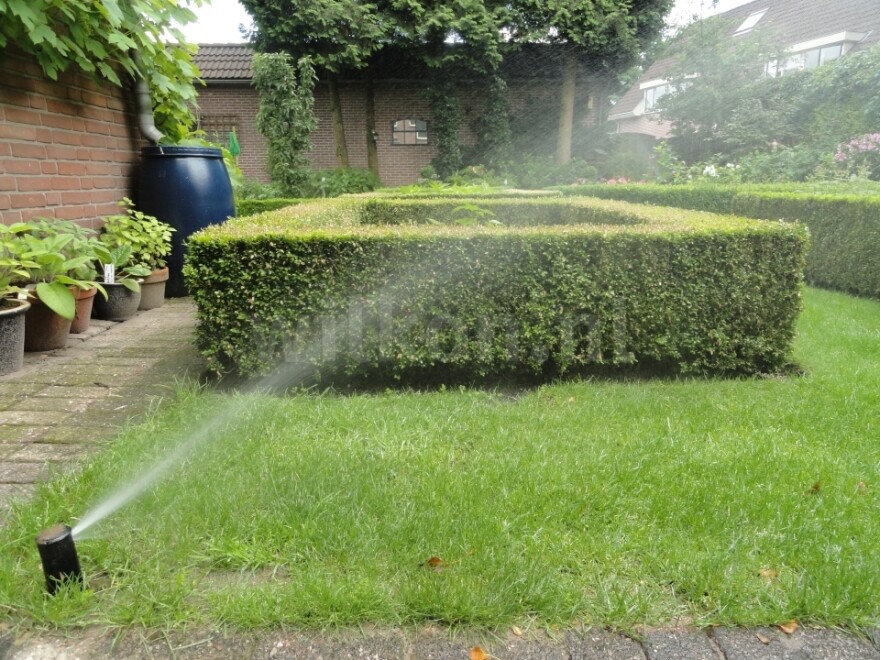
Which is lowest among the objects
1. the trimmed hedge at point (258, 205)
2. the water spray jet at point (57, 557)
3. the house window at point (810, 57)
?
the water spray jet at point (57, 557)

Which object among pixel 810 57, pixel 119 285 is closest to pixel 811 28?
pixel 810 57

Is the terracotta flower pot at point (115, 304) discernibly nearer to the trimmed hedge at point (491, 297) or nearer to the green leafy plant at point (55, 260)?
the green leafy plant at point (55, 260)

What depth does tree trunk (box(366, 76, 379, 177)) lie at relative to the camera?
59.1ft

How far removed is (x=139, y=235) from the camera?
4.89m

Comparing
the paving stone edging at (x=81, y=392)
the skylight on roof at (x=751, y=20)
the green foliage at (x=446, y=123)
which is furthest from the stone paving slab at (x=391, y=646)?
the skylight on roof at (x=751, y=20)

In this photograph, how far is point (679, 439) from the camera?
2.55 m

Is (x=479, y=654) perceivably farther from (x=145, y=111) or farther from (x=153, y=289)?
(x=145, y=111)

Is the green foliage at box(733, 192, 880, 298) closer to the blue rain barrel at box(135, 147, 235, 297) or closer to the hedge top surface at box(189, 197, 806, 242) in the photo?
the hedge top surface at box(189, 197, 806, 242)

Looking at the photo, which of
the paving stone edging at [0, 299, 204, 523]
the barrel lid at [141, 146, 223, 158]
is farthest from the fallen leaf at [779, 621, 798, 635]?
the barrel lid at [141, 146, 223, 158]

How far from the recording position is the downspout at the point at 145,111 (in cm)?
530

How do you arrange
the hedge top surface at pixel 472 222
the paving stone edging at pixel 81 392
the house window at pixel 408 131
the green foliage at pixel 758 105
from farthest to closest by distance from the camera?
the house window at pixel 408 131 → the green foliage at pixel 758 105 → the hedge top surface at pixel 472 222 → the paving stone edging at pixel 81 392

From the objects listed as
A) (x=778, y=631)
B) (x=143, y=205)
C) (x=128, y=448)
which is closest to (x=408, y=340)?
(x=128, y=448)

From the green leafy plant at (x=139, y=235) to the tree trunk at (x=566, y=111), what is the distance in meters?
15.0

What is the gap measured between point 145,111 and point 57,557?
5059 mm
